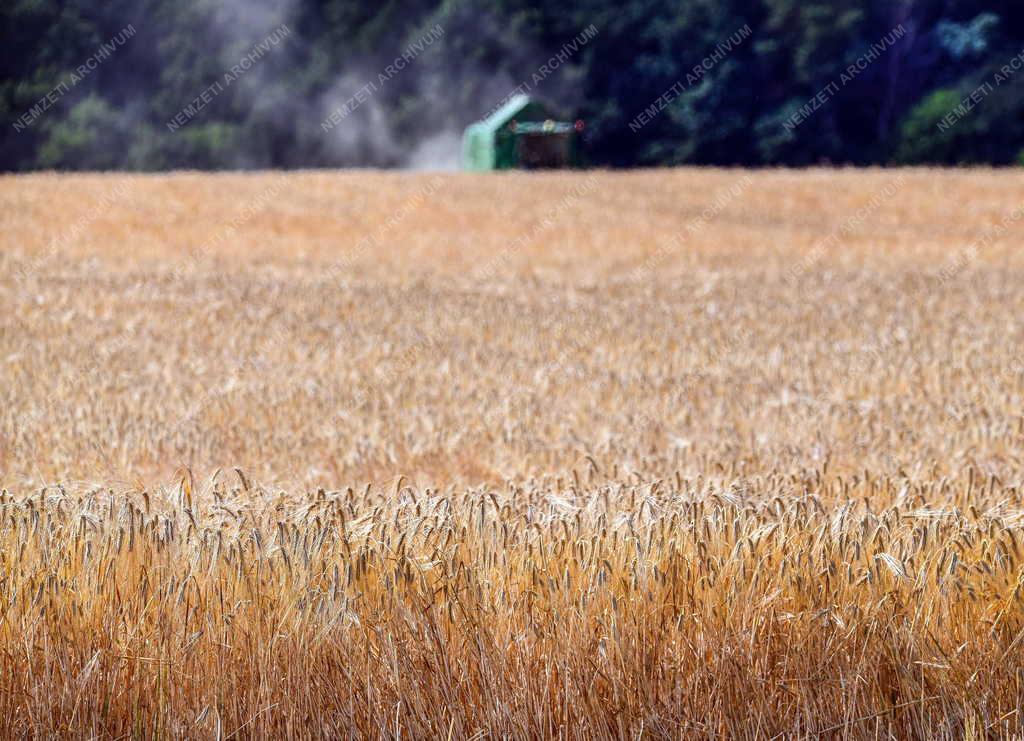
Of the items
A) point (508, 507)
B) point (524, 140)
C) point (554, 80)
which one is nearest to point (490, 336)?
point (508, 507)

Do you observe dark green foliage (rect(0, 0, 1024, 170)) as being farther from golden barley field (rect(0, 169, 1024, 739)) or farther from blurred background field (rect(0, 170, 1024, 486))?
golden barley field (rect(0, 169, 1024, 739))

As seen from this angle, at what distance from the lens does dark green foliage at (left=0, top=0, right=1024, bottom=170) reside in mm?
46312

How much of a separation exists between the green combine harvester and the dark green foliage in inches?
162

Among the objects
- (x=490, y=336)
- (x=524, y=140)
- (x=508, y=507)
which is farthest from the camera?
(x=524, y=140)

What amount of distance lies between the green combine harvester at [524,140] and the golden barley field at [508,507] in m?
25.8

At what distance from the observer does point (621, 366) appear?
33.7ft

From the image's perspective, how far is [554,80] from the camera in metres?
47.5

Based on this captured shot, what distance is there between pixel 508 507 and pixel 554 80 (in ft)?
146

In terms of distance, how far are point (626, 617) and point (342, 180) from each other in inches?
1008

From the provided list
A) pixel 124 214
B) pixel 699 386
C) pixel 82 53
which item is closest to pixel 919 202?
pixel 124 214

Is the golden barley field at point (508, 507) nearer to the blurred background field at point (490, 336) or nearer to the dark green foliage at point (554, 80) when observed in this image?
the blurred background field at point (490, 336)

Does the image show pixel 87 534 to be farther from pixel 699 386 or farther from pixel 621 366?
pixel 621 366

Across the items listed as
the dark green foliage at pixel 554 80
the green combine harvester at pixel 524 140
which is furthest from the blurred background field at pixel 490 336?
the dark green foliage at pixel 554 80

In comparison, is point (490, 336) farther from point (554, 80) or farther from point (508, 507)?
point (554, 80)
